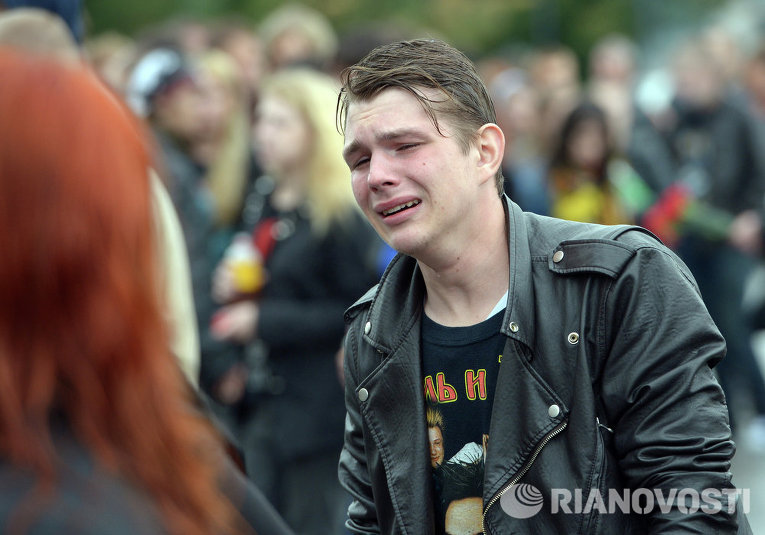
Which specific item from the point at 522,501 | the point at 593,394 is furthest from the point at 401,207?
the point at 522,501

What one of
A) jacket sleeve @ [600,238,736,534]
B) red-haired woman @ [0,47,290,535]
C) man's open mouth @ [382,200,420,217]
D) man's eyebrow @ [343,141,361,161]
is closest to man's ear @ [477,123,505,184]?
man's open mouth @ [382,200,420,217]

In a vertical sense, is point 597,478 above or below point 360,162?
below

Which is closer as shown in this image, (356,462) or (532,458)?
(532,458)

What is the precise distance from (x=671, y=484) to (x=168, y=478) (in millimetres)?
1205

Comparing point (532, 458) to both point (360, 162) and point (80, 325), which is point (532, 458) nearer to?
point (360, 162)

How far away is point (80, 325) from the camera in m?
1.49

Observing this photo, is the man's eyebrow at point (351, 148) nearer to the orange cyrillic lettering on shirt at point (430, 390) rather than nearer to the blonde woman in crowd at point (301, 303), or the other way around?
the orange cyrillic lettering on shirt at point (430, 390)

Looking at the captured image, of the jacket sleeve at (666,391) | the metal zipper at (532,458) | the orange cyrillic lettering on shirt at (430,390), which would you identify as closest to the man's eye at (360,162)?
the orange cyrillic lettering on shirt at (430,390)

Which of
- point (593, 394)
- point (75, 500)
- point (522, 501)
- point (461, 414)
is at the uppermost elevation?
point (75, 500)

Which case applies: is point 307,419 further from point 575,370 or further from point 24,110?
point 24,110

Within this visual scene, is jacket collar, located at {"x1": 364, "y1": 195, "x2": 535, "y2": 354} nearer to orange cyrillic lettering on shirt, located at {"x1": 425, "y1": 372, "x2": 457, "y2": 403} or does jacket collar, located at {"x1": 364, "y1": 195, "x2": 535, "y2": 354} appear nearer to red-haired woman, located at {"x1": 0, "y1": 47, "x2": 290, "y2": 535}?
orange cyrillic lettering on shirt, located at {"x1": 425, "y1": 372, "x2": 457, "y2": 403}

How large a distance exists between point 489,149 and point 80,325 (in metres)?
1.49

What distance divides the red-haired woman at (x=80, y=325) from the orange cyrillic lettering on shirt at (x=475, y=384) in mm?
1098

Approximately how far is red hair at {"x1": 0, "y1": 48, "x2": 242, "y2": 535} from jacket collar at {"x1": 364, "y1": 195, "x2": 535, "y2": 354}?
1.11m
